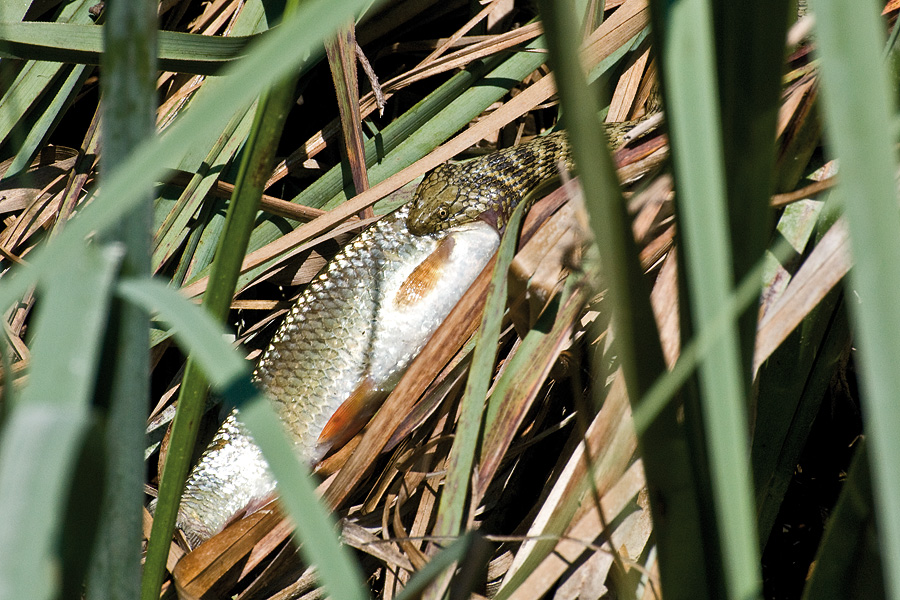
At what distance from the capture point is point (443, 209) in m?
1.38

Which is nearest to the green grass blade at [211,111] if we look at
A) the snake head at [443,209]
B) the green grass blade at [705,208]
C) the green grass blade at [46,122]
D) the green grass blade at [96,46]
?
the green grass blade at [705,208]

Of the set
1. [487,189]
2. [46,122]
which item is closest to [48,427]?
[487,189]

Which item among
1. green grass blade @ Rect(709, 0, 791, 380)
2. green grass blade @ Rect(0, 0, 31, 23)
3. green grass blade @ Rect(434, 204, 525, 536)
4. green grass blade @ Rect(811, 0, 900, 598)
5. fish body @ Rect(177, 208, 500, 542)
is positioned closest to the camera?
green grass blade @ Rect(811, 0, 900, 598)

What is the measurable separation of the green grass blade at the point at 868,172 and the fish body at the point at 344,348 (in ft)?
3.36

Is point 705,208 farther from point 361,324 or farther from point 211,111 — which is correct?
point 361,324

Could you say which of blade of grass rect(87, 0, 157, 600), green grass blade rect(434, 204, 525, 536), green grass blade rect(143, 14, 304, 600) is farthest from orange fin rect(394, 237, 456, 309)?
blade of grass rect(87, 0, 157, 600)

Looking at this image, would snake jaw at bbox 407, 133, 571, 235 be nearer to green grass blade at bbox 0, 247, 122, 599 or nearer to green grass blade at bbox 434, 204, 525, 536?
green grass blade at bbox 434, 204, 525, 536

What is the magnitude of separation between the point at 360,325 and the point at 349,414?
0.17 meters

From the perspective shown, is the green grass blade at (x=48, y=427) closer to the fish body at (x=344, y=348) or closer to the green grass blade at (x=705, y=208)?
the green grass blade at (x=705, y=208)

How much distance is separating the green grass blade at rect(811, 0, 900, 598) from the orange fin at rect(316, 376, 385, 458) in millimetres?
1085

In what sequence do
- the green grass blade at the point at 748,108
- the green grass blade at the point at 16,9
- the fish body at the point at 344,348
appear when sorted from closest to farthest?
the green grass blade at the point at 748,108 → the fish body at the point at 344,348 → the green grass blade at the point at 16,9

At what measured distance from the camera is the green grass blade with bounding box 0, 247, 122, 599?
30 cm

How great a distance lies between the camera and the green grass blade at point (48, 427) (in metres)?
0.30

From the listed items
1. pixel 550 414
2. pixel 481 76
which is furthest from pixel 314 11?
pixel 481 76
